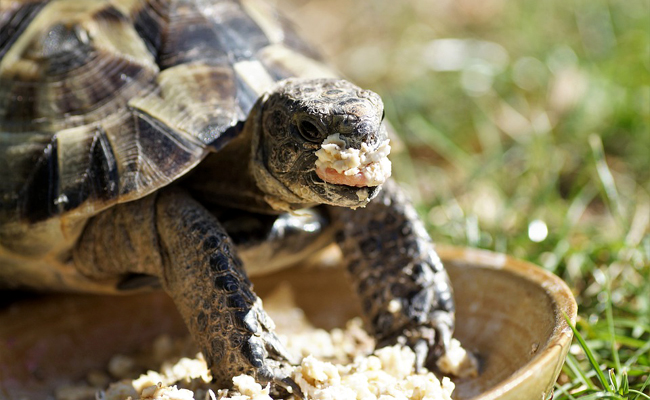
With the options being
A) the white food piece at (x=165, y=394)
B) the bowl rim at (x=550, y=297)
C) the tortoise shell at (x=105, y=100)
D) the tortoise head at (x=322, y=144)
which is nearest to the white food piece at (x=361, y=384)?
the bowl rim at (x=550, y=297)

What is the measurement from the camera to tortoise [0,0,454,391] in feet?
6.56

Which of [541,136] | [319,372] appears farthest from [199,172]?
[541,136]

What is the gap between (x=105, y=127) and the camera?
7.41 feet

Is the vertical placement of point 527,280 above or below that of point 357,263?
above

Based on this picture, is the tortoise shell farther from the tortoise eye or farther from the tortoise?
the tortoise eye

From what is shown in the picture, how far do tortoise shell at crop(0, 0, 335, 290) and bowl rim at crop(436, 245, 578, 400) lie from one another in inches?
33.7

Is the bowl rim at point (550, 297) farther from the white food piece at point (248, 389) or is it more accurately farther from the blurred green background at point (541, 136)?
the white food piece at point (248, 389)

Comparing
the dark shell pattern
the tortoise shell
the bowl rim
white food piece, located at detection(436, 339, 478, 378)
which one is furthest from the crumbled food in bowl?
the dark shell pattern

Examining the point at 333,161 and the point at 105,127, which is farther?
the point at 105,127

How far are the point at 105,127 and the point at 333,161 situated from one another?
0.84 meters

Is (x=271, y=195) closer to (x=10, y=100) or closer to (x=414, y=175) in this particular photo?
(x=10, y=100)

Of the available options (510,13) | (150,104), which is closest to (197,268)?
(150,104)

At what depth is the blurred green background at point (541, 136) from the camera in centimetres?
279

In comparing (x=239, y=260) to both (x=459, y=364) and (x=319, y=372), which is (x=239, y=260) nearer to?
(x=319, y=372)
